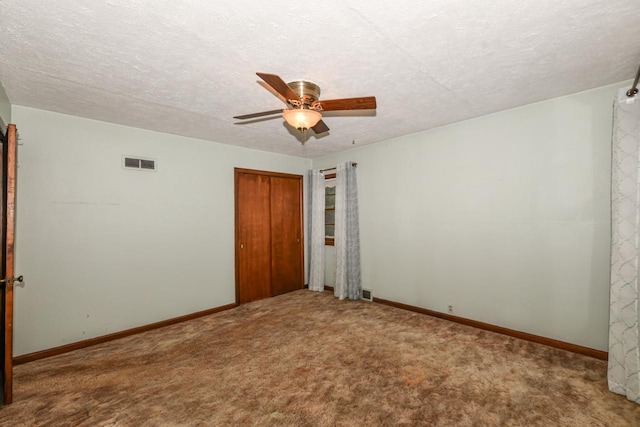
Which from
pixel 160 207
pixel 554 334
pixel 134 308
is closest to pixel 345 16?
pixel 160 207

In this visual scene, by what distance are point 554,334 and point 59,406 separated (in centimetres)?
432

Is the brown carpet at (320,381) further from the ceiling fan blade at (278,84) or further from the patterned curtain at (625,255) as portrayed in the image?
the ceiling fan blade at (278,84)

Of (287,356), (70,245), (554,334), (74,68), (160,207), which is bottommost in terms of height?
(287,356)

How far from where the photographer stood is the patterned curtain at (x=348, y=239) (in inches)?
175

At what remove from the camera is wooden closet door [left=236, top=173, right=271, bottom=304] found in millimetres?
4336

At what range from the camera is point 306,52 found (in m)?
1.84

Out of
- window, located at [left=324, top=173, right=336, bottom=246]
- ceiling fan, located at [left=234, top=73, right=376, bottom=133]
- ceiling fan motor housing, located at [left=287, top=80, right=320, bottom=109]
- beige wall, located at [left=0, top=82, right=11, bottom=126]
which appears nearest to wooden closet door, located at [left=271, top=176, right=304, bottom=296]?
window, located at [left=324, top=173, right=336, bottom=246]

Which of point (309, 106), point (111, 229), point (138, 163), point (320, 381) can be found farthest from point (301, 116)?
point (111, 229)

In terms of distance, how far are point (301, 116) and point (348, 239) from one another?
2734 mm

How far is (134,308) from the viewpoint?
10.8 feet

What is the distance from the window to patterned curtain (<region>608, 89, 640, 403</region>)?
136 inches

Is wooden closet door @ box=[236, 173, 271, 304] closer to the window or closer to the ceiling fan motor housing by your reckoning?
the window

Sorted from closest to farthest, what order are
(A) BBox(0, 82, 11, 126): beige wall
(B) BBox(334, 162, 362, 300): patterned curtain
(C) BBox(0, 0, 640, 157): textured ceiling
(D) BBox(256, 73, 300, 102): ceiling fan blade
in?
(C) BBox(0, 0, 640, 157): textured ceiling → (D) BBox(256, 73, 300, 102): ceiling fan blade → (A) BBox(0, 82, 11, 126): beige wall → (B) BBox(334, 162, 362, 300): patterned curtain

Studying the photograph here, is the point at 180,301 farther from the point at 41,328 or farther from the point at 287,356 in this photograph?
the point at 287,356
